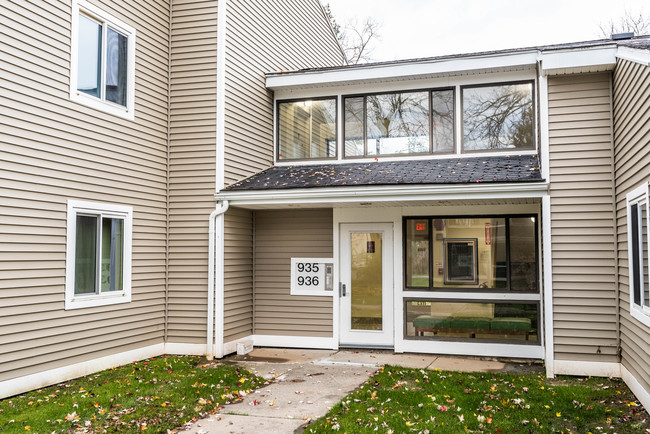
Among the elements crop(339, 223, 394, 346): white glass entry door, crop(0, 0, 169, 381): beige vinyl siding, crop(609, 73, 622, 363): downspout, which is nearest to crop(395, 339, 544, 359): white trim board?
crop(339, 223, 394, 346): white glass entry door

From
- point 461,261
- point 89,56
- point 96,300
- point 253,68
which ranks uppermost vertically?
point 253,68

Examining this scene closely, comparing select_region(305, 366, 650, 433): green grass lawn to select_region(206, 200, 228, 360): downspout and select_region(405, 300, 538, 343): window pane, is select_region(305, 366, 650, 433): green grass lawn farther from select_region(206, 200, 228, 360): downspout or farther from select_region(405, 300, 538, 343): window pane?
select_region(206, 200, 228, 360): downspout

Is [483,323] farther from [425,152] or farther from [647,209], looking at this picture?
[647,209]

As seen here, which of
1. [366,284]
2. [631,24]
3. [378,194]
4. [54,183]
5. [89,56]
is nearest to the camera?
[54,183]

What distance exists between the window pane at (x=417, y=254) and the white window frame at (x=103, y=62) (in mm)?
4809

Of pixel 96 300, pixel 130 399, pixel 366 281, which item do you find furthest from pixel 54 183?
pixel 366 281

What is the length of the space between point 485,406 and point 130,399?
385cm

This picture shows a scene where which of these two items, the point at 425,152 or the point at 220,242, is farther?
the point at 425,152

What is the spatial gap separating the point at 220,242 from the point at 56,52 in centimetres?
349

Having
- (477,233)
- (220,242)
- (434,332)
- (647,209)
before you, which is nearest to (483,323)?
(434,332)

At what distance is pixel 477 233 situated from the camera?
8539 mm

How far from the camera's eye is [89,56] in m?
7.18

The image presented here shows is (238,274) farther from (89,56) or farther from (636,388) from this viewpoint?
(636,388)

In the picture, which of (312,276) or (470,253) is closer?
(470,253)
